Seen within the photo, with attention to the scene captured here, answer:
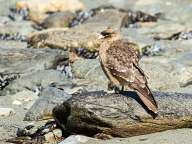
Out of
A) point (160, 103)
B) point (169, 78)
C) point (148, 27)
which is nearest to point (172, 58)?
point (169, 78)

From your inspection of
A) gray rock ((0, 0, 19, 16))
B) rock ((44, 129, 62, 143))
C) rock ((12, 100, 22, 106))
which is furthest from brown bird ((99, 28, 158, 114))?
gray rock ((0, 0, 19, 16))

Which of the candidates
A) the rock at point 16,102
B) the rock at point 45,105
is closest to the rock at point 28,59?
the rock at point 16,102

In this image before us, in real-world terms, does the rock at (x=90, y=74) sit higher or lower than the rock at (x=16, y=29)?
lower

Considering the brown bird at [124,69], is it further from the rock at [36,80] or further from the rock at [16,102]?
the rock at [36,80]

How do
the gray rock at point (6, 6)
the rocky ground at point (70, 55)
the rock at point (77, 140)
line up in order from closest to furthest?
the rock at point (77, 140), the rocky ground at point (70, 55), the gray rock at point (6, 6)

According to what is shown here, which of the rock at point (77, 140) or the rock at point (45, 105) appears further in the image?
the rock at point (45, 105)

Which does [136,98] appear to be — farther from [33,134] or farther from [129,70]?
[33,134]

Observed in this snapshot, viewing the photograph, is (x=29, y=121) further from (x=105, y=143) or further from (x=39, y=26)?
(x=39, y=26)
